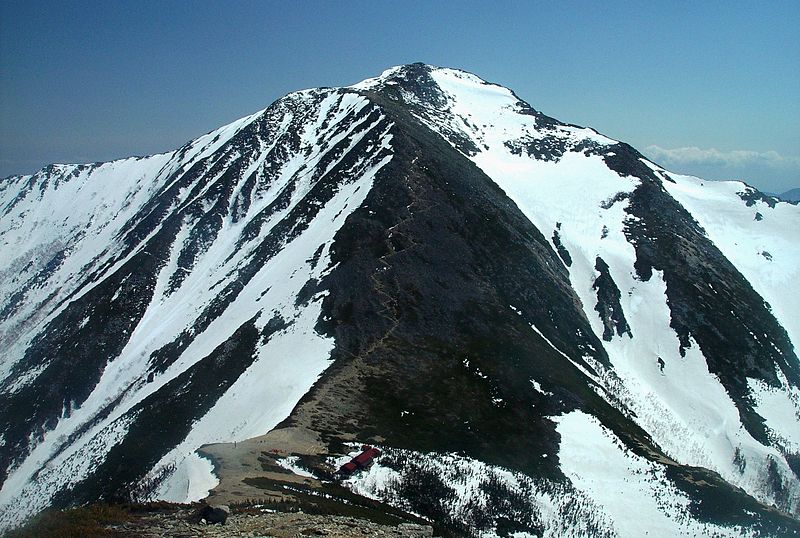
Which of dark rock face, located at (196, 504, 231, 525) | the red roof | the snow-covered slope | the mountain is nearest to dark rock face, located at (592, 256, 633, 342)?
the mountain

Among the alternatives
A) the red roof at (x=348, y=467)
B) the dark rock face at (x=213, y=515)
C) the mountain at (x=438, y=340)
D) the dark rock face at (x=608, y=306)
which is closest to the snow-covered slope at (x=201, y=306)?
the mountain at (x=438, y=340)

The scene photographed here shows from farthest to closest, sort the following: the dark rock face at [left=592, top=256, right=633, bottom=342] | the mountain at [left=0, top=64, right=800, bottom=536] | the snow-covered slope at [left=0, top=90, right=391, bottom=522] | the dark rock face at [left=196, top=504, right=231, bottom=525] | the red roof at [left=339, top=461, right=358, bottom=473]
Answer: the dark rock face at [left=592, top=256, right=633, bottom=342], the snow-covered slope at [left=0, top=90, right=391, bottom=522], the mountain at [left=0, top=64, right=800, bottom=536], the red roof at [left=339, top=461, right=358, bottom=473], the dark rock face at [left=196, top=504, right=231, bottom=525]

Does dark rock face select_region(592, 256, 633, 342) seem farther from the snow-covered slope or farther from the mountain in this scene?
the snow-covered slope

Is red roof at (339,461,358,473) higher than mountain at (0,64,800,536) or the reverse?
the reverse

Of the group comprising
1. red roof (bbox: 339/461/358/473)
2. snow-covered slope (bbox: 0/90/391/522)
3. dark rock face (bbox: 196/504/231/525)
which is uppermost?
snow-covered slope (bbox: 0/90/391/522)

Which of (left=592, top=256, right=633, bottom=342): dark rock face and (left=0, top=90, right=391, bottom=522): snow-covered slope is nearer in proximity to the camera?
(left=0, top=90, right=391, bottom=522): snow-covered slope

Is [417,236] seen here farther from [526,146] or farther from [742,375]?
[526,146]

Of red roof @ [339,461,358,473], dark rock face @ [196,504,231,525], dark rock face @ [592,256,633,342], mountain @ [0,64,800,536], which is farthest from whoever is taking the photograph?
dark rock face @ [592,256,633,342]

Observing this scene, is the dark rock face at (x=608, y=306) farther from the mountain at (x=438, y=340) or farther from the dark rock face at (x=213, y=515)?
the dark rock face at (x=213, y=515)
